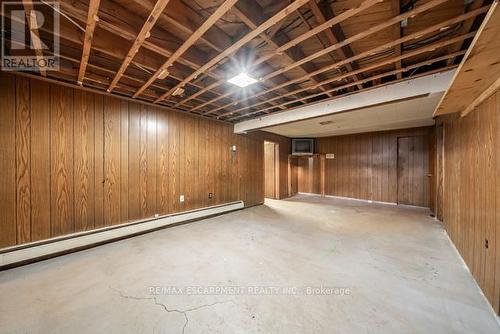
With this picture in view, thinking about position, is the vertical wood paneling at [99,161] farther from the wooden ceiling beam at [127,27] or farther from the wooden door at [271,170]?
the wooden door at [271,170]

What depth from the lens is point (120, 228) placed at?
10.3ft

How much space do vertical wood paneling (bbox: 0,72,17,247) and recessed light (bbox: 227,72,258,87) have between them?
273 cm

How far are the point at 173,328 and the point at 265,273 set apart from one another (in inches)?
40.8

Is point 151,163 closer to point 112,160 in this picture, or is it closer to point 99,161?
point 112,160

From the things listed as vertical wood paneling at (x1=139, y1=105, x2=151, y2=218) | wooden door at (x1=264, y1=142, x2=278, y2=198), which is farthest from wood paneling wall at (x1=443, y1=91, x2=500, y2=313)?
wooden door at (x1=264, y1=142, x2=278, y2=198)

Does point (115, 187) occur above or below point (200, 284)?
above

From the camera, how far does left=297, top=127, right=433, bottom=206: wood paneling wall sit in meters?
5.87

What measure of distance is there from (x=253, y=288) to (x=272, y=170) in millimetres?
5429

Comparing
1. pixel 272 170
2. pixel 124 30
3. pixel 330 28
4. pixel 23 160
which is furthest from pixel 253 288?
pixel 272 170

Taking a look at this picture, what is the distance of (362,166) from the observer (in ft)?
21.3

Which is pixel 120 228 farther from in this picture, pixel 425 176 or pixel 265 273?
pixel 425 176

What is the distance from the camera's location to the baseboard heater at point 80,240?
7.53 feet

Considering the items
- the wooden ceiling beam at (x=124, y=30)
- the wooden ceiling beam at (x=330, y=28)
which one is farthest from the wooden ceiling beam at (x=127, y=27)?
the wooden ceiling beam at (x=330, y=28)

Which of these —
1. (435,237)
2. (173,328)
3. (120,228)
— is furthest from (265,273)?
(435,237)
